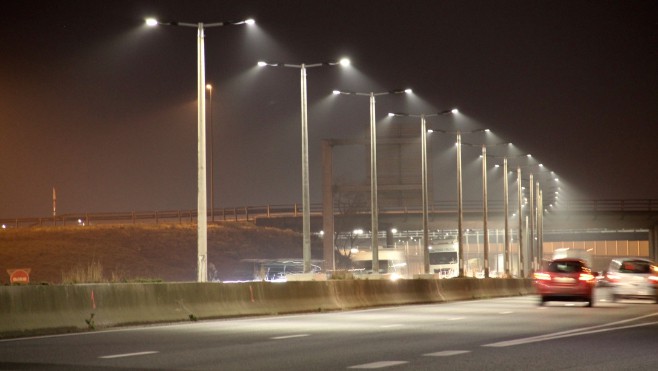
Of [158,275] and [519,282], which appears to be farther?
[158,275]

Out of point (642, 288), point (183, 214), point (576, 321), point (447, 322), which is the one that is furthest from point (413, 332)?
point (183, 214)

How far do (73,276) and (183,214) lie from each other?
80.1 metres

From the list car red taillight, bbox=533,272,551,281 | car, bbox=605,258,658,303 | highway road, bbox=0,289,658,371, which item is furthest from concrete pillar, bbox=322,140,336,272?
highway road, bbox=0,289,658,371

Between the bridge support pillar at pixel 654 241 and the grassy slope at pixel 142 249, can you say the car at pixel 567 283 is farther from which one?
the bridge support pillar at pixel 654 241

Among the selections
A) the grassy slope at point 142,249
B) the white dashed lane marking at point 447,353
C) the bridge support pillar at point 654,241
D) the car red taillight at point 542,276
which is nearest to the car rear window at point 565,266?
the car red taillight at point 542,276

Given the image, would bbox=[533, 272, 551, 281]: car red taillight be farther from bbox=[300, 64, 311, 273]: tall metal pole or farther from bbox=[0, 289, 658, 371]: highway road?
bbox=[0, 289, 658, 371]: highway road

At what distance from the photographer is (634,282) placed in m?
40.1

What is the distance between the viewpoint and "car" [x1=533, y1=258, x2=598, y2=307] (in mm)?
36594

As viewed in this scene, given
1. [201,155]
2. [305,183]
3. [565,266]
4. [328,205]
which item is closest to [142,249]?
[328,205]

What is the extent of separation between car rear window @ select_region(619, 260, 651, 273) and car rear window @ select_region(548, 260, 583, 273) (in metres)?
3.89

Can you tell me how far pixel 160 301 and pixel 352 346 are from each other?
790cm

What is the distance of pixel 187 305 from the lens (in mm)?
26000

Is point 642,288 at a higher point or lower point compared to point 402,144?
lower

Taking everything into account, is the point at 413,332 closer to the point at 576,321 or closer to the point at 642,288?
the point at 576,321
